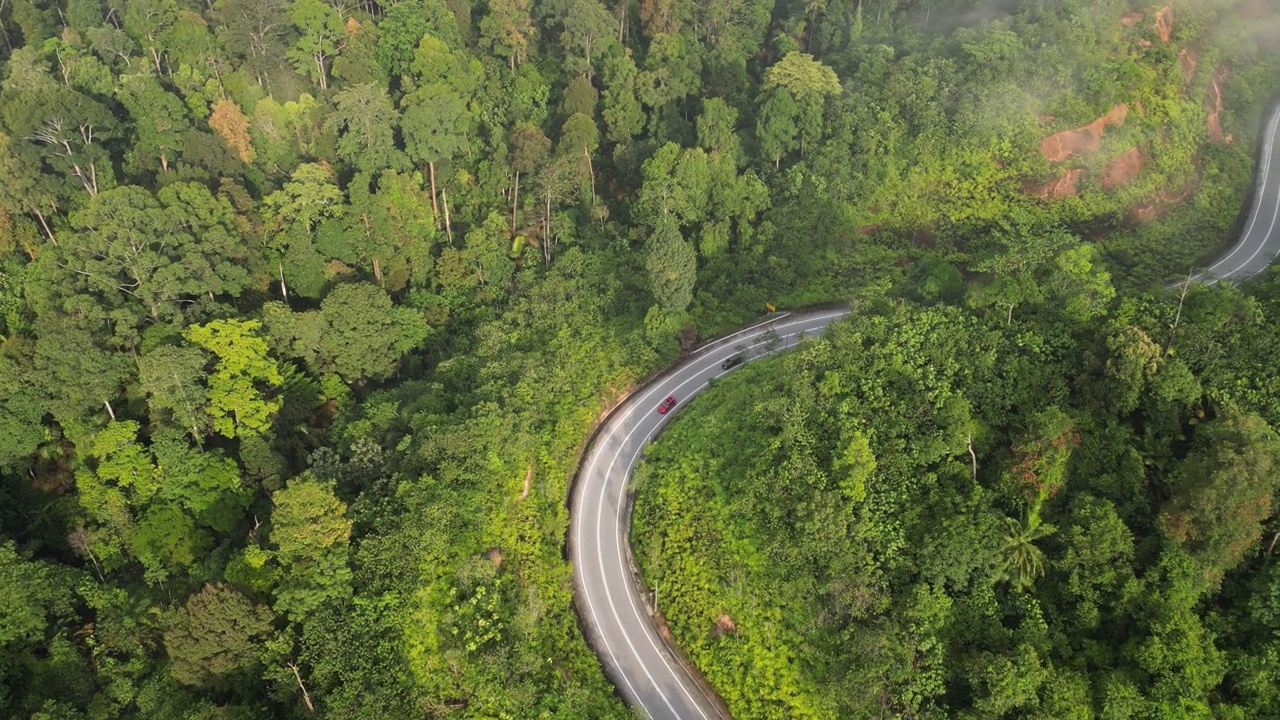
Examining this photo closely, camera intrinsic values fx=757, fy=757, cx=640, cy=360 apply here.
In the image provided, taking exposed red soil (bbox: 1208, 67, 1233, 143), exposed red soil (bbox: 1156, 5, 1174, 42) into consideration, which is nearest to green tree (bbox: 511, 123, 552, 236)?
exposed red soil (bbox: 1156, 5, 1174, 42)

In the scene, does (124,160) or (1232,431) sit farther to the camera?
(124,160)

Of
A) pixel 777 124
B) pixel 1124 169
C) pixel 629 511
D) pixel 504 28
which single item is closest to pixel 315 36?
pixel 504 28

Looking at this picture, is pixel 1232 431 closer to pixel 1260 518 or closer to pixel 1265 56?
pixel 1260 518

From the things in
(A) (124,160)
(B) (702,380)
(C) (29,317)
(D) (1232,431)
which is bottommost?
(B) (702,380)

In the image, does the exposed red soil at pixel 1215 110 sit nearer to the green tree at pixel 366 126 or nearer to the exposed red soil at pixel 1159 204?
the exposed red soil at pixel 1159 204

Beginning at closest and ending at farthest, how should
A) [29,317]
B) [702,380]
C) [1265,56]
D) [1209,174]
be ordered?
Result: [29,317] → [702,380] → [1209,174] → [1265,56]

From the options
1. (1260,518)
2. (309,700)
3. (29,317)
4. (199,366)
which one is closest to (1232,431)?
(1260,518)
